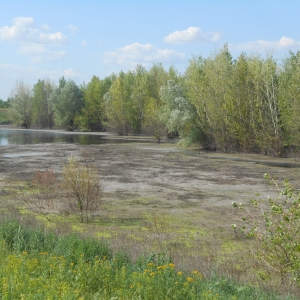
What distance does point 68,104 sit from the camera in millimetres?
84812

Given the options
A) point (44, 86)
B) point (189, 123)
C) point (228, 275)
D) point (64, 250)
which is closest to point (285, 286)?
point (228, 275)

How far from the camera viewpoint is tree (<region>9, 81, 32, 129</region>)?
326 feet

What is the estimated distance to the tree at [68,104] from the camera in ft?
279

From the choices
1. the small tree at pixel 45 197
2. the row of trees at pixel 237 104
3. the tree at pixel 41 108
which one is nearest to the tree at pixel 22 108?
the tree at pixel 41 108

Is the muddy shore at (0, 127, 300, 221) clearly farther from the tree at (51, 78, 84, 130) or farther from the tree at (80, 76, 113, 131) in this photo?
the tree at (51, 78, 84, 130)

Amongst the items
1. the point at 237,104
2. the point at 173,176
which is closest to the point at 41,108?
the point at 237,104

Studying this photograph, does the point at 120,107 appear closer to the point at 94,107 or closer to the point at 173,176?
the point at 94,107

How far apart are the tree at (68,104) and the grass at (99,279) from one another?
254 ft

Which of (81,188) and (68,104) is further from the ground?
(68,104)

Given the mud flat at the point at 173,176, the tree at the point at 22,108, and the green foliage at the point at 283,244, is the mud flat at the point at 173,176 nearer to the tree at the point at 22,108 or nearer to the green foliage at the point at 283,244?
the green foliage at the point at 283,244

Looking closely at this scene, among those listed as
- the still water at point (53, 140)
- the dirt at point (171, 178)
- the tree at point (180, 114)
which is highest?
the tree at point (180, 114)

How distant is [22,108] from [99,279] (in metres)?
96.9

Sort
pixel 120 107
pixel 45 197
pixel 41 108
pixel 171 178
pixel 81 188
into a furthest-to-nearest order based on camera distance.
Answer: pixel 41 108
pixel 120 107
pixel 171 178
pixel 45 197
pixel 81 188

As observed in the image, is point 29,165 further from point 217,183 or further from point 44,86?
point 44,86
